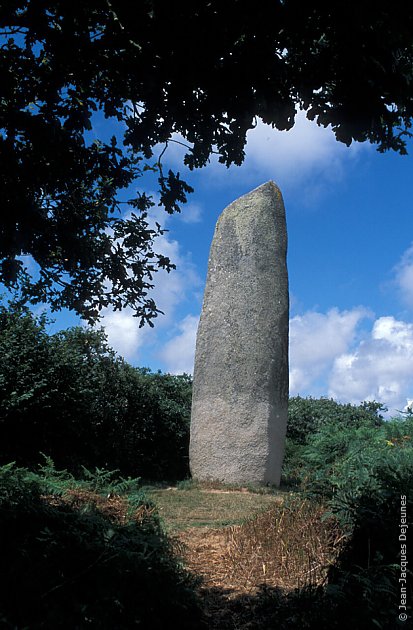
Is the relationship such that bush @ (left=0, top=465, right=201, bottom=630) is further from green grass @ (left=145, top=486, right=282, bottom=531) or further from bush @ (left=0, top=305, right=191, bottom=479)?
bush @ (left=0, top=305, right=191, bottom=479)

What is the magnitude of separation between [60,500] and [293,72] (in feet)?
11.9

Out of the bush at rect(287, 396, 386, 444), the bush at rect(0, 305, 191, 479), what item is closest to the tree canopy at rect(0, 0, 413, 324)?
the bush at rect(0, 305, 191, 479)

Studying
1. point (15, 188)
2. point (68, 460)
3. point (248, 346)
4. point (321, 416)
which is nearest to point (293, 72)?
point (15, 188)

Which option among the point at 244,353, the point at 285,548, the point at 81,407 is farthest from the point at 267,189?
the point at 285,548

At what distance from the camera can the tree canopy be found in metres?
3.87

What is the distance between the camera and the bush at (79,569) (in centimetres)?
→ 273

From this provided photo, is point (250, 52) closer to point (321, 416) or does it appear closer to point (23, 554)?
point (23, 554)

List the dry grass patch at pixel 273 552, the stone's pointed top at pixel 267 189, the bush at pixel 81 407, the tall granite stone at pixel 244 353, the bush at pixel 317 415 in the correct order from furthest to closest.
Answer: the bush at pixel 317 415 → the stone's pointed top at pixel 267 189 → the tall granite stone at pixel 244 353 → the bush at pixel 81 407 → the dry grass patch at pixel 273 552

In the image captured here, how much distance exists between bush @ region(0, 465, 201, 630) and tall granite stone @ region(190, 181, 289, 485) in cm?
707

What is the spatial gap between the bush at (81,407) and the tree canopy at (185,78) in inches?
243

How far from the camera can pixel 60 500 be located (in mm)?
4246

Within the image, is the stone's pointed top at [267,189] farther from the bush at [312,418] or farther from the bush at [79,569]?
the bush at [79,569]

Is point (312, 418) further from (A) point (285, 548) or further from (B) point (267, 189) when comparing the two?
(A) point (285, 548)

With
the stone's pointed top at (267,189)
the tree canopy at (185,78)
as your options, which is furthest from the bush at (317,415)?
the tree canopy at (185,78)
